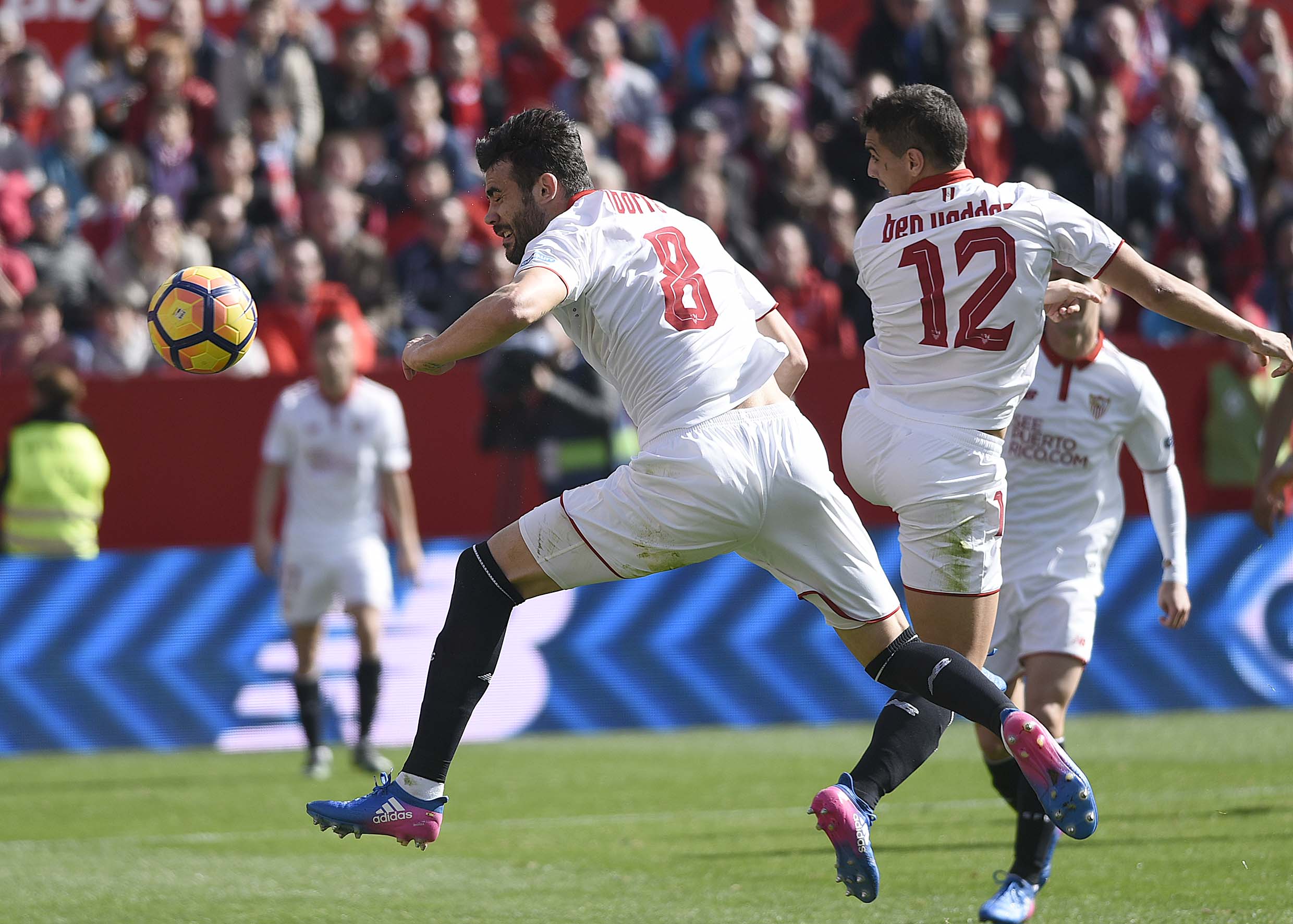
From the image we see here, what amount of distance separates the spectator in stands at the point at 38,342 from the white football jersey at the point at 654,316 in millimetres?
8167

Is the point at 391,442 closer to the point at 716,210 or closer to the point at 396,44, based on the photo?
the point at 716,210

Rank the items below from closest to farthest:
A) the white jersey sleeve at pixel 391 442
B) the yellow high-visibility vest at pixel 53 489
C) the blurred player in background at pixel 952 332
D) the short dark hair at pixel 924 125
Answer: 1. the blurred player in background at pixel 952 332
2. the short dark hair at pixel 924 125
3. the white jersey sleeve at pixel 391 442
4. the yellow high-visibility vest at pixel 53 489

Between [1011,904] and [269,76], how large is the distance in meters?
10.9

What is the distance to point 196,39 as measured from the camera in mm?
15344

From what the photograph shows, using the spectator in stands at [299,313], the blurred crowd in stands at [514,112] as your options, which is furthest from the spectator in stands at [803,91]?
the spectator in stands at [299,313]

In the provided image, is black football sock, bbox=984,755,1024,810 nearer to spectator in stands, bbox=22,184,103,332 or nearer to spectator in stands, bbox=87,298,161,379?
spectator in stands, bbox=87,298,161,379

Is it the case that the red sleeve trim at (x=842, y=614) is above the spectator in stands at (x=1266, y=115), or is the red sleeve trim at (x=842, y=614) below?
above

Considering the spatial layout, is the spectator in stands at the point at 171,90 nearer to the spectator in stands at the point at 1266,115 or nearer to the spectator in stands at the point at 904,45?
the spectator in stands at the point at 904,45

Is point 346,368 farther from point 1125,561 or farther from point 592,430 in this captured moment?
point 1125,561

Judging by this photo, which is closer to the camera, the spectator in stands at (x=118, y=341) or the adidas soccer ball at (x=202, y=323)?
the adidas soccer ball at (x=202, y=323)

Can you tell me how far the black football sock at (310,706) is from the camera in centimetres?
1073

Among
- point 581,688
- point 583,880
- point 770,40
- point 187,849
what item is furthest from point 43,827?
point 770,40

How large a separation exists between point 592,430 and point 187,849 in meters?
5.09

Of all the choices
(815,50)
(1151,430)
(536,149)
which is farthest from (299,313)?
(536,149)
